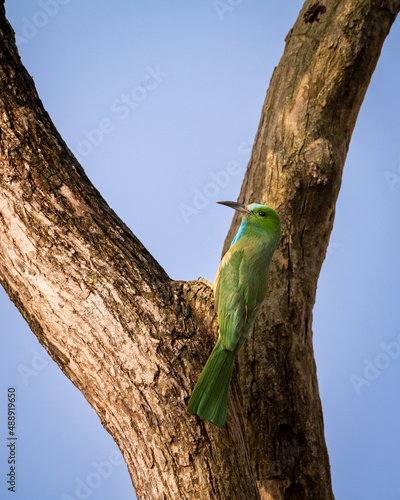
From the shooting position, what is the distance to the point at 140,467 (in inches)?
82.2

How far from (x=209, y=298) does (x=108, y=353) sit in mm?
483

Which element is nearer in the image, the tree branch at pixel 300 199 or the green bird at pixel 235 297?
the green bird at pixel 235 297

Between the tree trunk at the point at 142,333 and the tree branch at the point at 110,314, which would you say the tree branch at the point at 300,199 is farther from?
the tree branch at the point at 110,314

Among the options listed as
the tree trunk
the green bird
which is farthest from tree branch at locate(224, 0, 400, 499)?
the green bird

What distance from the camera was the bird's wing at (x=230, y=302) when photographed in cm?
223

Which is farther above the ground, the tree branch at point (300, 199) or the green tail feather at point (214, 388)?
the tree branch at point (300, 199)

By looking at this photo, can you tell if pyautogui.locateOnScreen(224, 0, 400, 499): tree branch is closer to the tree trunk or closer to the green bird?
the tree trunk

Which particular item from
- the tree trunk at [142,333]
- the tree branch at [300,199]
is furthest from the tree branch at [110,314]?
the tree branch at [300,199]

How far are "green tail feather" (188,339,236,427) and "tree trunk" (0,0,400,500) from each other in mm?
52

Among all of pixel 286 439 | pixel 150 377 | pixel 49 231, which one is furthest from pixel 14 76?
pixel 286 439

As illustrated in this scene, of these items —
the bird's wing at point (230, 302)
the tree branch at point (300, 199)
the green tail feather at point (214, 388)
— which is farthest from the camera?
the tree branch at point (300, 199)

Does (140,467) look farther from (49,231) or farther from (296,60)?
(296,60)

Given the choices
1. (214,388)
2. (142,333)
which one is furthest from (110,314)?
(214,388)

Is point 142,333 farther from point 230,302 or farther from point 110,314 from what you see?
point 230,302
